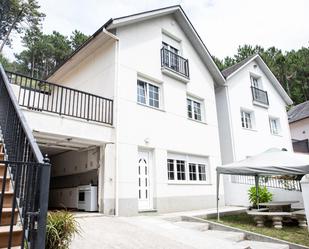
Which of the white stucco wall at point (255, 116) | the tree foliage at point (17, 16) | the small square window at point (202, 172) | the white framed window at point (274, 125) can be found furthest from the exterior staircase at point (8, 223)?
the tree foliage at point (17, 16)

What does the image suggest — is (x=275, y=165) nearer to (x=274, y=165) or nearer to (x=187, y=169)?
(x=274, y=165)

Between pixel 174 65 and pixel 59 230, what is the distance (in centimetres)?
994

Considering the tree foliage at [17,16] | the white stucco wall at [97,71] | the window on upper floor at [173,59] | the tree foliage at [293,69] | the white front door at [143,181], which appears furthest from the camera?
the tree foliage at [293,69]

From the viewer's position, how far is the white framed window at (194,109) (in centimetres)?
1259

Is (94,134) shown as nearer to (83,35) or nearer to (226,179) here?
(226,179)

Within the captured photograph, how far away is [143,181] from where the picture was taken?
9523mm

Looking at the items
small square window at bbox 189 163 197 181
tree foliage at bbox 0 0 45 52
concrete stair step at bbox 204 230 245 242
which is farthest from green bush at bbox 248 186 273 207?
tree foliage at bbox 0 0 45 52

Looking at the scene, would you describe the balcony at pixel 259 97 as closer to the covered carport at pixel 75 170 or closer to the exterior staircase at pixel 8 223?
the covered carport at pixel 75 170

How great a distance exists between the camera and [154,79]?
11.0m

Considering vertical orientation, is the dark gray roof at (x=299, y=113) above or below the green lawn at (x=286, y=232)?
above

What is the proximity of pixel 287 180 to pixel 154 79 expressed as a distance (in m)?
9.30

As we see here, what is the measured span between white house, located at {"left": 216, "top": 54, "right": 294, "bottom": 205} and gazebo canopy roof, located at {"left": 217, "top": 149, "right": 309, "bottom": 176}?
4469 millimetres

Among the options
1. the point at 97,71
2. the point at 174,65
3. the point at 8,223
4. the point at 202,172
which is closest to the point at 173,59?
the point at 174,65

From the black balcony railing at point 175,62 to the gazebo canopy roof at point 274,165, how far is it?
532cm
